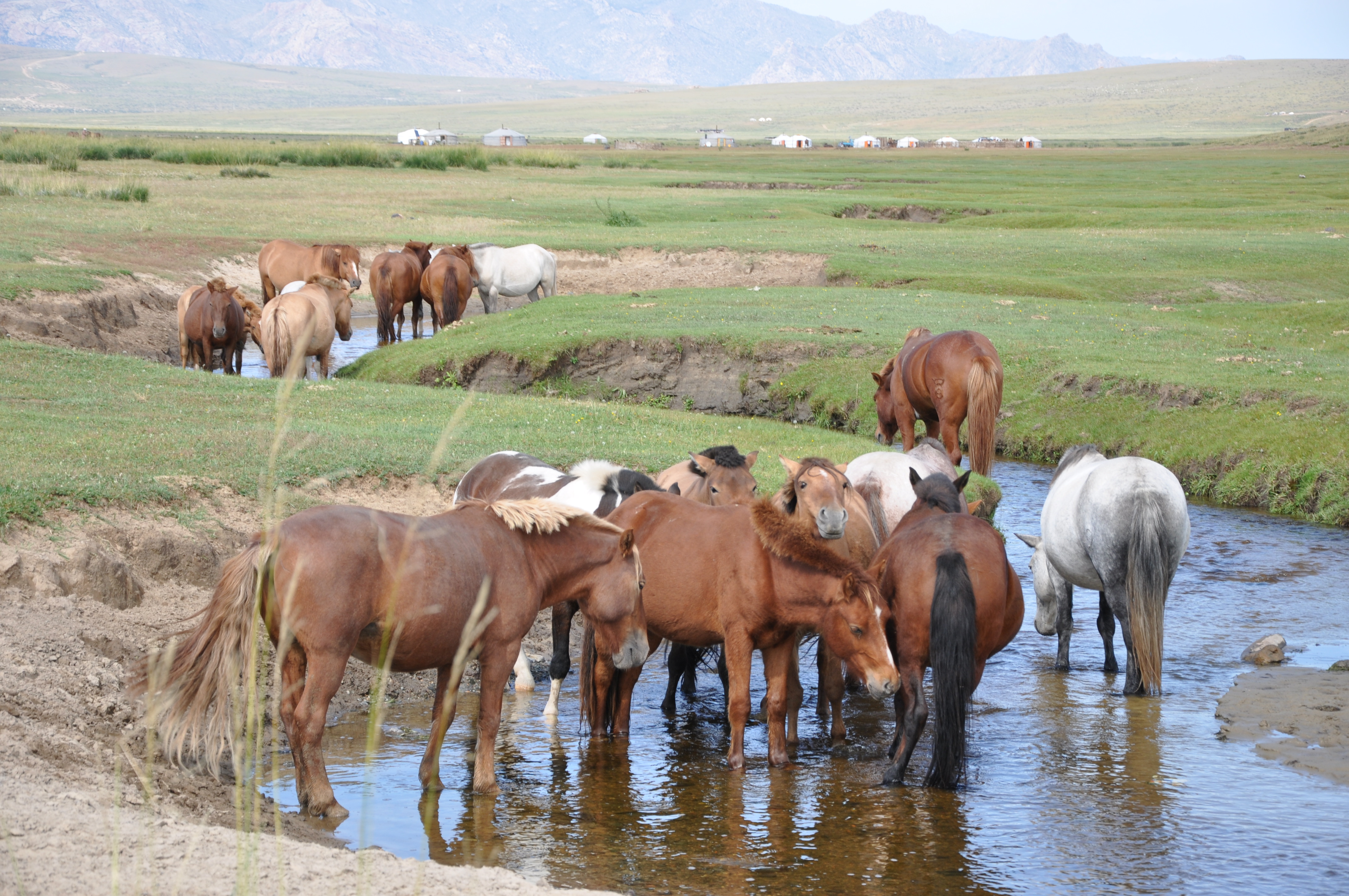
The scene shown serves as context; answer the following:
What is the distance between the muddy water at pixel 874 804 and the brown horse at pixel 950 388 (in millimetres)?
4092

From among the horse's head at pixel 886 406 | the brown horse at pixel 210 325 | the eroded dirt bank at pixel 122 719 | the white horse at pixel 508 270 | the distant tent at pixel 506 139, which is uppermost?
the distant tent at pixel 506 139

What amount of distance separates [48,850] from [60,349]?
13.4 m

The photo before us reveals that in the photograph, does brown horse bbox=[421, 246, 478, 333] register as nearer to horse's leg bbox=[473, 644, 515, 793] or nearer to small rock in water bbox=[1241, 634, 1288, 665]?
small rock in water bbox=[1241, 634, 1288, 665]

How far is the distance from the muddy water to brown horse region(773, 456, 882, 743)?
24cm

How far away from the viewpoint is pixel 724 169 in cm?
8369

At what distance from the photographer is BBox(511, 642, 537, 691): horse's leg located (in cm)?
918

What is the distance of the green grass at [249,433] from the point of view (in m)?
9.99

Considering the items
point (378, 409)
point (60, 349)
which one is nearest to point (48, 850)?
point (378, 409)

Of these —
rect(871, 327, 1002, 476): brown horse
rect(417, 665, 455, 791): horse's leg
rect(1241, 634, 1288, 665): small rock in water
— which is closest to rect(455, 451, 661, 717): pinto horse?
rect(417, 665, 455, 791): horse's leg

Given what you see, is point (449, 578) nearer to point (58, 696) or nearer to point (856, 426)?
point (58, 696)

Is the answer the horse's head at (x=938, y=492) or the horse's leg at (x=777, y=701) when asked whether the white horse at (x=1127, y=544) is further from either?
the horse's leg at (x=777, y=701)

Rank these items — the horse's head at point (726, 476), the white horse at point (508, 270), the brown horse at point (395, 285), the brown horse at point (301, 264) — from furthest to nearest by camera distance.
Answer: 1. the white horse at point (508, 270)
2. the brown horse at point (395, 285)
3. the brown horse at point (301, 264)
4. the horse's head at point (726, 476)

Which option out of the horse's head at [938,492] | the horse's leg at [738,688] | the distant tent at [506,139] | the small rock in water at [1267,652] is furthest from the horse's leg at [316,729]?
the distant tent at [506,139]

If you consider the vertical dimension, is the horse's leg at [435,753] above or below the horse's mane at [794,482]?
below
